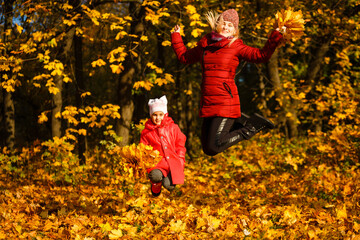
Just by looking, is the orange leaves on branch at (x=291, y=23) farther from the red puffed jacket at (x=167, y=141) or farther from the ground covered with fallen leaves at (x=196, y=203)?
the ground covered with fallen leaves at (x=196, y=203)

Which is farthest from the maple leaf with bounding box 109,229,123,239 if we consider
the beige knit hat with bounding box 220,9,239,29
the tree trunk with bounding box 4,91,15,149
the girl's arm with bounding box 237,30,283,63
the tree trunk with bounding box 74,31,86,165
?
the tree trunk with bounding box 4,91,15,149

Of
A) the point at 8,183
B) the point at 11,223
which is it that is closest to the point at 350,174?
A: the point at 11,223

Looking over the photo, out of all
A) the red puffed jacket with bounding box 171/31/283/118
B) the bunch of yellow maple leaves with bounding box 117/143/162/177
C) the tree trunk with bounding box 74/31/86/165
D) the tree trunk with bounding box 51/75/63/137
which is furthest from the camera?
the tree trunk with bounding box 74/31/86/165

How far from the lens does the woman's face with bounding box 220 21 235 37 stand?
3.98 metres

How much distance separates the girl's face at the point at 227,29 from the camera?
398cm

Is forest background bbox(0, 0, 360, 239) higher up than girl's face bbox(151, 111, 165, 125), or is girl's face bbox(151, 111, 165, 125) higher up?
girl's face bbox(151, 111, 165, 125)

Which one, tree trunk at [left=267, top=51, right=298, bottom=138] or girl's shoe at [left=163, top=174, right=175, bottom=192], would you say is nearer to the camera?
girl's shoe at [left=163, top=174, right=175, bottom=192]

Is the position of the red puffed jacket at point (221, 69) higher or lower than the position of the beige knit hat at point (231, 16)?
lower

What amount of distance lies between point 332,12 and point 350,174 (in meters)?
4.15

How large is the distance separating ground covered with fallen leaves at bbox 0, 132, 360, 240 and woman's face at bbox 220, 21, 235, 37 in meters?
2.11

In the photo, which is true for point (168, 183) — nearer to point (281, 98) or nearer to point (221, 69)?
point (221, 69)

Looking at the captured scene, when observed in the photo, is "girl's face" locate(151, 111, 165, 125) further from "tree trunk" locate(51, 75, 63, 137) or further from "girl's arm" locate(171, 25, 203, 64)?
"tree trunk" locate(51, 75, 63, 137)

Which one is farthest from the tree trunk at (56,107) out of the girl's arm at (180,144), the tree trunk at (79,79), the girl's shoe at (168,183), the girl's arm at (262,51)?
the girl's arm at (262,51)

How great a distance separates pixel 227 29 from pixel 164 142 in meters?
1.34
